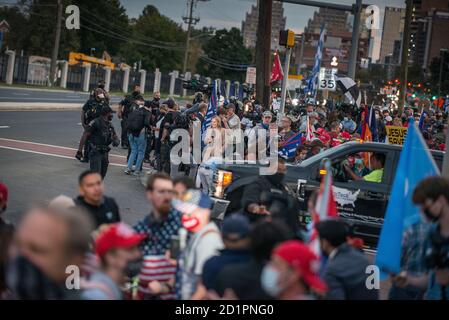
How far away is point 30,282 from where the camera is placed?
474 centimetres

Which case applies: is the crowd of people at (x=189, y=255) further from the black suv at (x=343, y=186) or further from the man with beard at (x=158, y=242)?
the black suv at (x=343, y=186)

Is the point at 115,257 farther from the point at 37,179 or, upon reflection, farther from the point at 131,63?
the point at 131,63

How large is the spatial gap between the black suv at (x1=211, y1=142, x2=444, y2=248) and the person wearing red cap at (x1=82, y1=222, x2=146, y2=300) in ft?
20.8

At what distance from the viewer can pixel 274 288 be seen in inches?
197

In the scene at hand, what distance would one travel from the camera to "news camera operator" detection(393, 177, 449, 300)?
6.40m

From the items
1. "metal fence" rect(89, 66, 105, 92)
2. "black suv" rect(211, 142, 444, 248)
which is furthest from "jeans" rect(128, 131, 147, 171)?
"metal fence" rect(89, 66, 105, 92)

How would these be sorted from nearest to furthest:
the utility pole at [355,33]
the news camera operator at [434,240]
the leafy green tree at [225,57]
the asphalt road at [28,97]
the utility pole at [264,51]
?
the news camera operator at [434,240]
the utility pole at [355,33]
the utility pole at [264,51]
the asphalt road at [28,97]
the leafy green tree at [225,57]

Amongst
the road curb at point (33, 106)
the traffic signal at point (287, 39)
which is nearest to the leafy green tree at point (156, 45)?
the road curb at point (33, 106)

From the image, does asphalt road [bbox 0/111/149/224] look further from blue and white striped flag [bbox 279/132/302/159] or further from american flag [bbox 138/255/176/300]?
american flag [bbox 138/255/176/300]

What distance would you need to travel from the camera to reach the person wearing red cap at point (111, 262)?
5133 mm

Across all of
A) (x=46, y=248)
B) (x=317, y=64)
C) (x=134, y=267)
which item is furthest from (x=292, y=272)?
(x=317, y=64)

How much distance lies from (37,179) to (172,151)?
3144 millimetres

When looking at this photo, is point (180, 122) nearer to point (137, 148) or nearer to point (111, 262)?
point (137, 148)

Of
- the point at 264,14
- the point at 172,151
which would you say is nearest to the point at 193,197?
the point at 172,151
